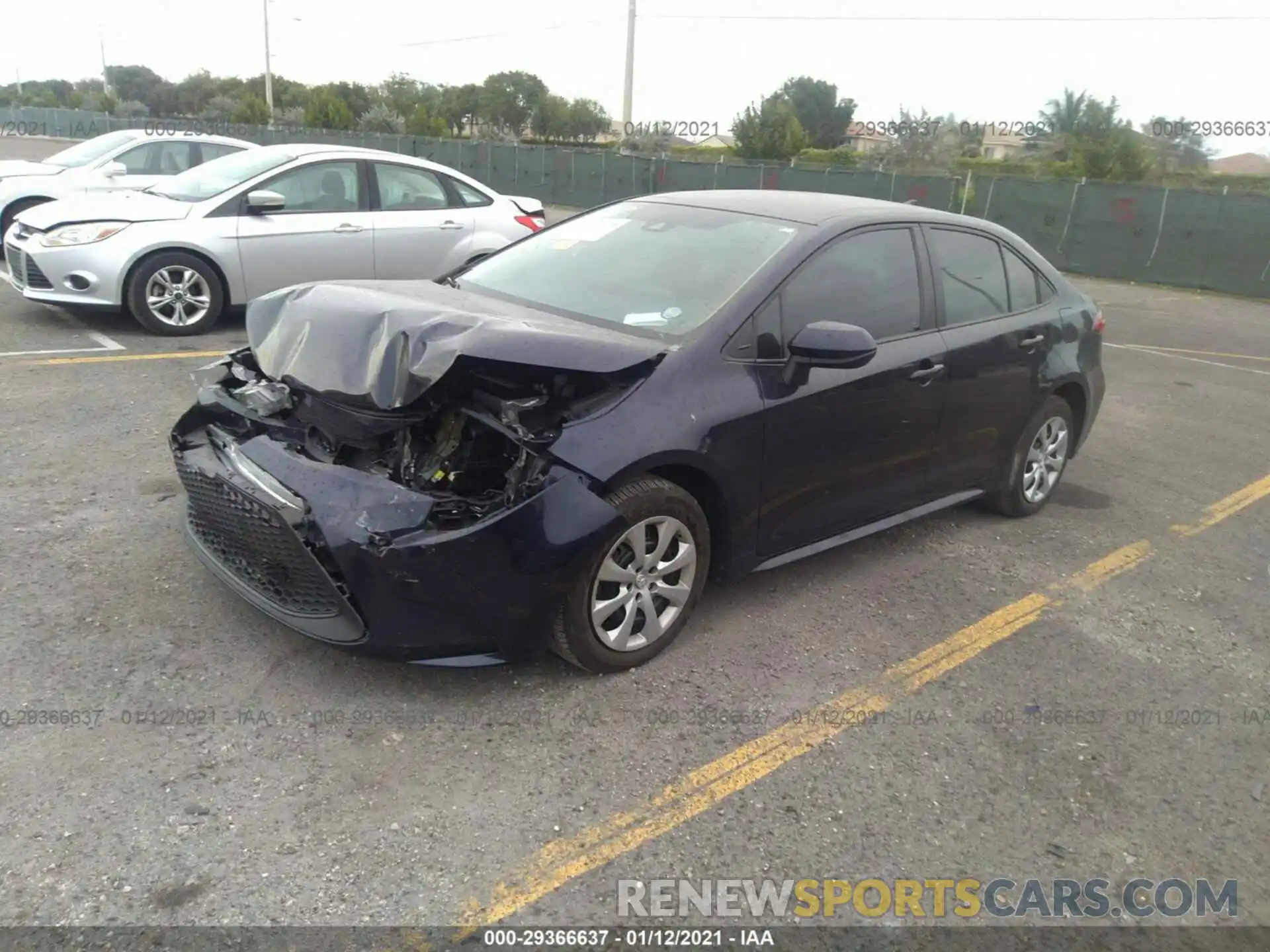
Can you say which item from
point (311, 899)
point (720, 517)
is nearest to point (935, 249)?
point (720, 517)

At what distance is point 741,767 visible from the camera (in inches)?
125

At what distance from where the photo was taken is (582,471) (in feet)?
10.6

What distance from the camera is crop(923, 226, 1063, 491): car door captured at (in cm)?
463

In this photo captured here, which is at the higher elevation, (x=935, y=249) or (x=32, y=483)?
(x=935, y=249)

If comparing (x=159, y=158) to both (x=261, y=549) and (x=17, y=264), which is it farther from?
(x=261, y=549)

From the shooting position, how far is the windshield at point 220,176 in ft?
27.0

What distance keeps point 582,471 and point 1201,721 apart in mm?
2444

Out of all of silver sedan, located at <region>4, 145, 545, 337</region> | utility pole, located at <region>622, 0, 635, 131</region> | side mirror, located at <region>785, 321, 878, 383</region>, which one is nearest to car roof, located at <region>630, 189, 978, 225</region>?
side mirror, located at <region>785, 321, 878, 383</region>

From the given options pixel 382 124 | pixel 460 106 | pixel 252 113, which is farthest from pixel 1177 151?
pixel 460 106

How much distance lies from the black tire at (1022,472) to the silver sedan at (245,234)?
4.95m

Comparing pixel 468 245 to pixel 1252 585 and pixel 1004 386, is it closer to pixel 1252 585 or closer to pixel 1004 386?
pixel 1004 386

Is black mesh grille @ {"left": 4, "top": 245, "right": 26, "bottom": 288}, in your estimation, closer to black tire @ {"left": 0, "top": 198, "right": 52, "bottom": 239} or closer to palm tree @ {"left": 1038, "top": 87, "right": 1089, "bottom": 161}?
black tire @ {"left": 0, "top": 198, "right": 52, "bottom": 239}

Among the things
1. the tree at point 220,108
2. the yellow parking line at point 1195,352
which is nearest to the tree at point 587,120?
the tree at point 220,108

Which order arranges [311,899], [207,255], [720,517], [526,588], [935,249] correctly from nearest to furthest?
1. [311,899]
2. [526,588]
3. [720,517]
4. [935,249]
5. [207,255]
